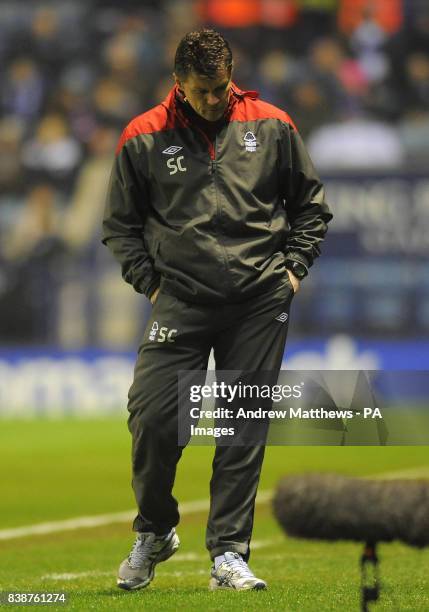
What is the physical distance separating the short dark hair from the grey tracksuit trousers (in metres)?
0.83

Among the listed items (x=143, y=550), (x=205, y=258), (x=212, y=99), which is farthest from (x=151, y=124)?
(x=143, y=550)

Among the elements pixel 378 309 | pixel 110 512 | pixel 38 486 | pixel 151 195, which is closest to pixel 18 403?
pixel 378 309

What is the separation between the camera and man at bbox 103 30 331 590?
16.5 ft

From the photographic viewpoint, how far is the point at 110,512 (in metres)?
9.91

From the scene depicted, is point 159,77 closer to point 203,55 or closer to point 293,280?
point 293,280

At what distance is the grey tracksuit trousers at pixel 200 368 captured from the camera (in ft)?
16.7

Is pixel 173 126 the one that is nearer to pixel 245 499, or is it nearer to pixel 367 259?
pixel 245 499

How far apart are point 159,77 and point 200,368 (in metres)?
19.3

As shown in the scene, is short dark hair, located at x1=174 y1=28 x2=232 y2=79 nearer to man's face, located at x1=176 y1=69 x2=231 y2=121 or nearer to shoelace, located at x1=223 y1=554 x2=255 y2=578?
man's face, located at x1=176 y1=69 x2=231 y2=121

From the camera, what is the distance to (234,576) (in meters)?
5.00

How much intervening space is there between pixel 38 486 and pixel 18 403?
7.41m

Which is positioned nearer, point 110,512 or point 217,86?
point 217,86

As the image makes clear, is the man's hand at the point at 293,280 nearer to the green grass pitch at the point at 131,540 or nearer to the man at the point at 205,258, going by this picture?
the man at the point at 205,258

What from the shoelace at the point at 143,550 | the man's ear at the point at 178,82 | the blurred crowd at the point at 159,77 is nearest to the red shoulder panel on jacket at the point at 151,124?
the man's ear at the point at 178,82
